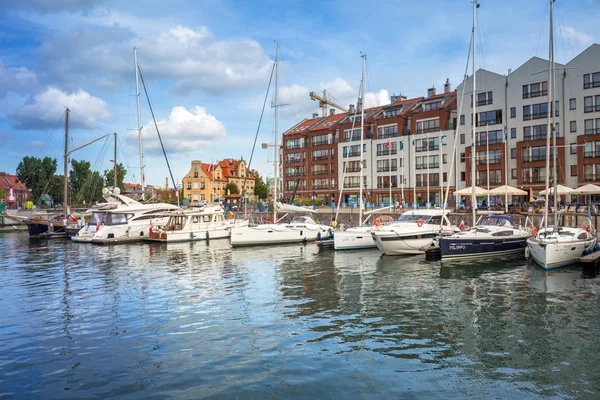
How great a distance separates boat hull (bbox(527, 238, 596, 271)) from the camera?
24516mm

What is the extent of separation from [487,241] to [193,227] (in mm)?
27371

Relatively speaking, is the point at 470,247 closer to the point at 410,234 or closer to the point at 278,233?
the point at 410,234

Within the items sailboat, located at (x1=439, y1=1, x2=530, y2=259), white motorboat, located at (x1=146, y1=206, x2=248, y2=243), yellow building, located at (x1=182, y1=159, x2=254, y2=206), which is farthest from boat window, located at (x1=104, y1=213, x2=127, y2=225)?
yellow building, located at (x1=182, y1=159, x2=254, y2=206)

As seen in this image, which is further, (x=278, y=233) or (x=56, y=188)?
(x=56, y=188)

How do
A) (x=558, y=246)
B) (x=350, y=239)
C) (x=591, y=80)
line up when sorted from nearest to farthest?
(x=558, y=246)
(x=350, y=239)
(x=591, y=80)

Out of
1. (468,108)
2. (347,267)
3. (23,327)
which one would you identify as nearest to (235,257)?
(347,267)

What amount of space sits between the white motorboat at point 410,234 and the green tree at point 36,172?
107 metres

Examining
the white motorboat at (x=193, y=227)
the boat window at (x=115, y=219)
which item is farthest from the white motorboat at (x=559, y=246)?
the boat window at (x=115, y=219)

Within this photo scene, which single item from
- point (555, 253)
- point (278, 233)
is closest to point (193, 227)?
point (278, 233)

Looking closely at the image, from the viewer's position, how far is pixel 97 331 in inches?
557

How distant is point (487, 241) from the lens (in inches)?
1141

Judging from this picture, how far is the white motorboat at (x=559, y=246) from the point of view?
24.6 meters

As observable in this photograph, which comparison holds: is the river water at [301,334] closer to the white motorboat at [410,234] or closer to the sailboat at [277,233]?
the white motorboat at [410,234]

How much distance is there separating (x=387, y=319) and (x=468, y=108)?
202 feet
